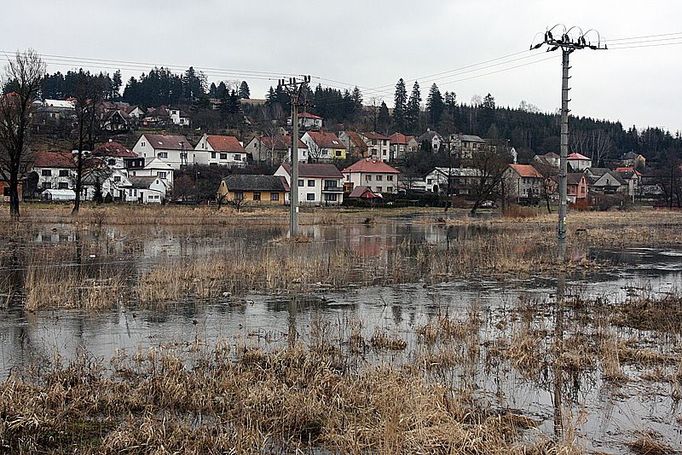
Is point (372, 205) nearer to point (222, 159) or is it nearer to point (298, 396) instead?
point (222, 159)

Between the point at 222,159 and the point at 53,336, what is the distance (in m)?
92.7

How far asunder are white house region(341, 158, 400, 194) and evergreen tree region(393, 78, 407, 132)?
56.6 m

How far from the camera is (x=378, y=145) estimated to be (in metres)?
126

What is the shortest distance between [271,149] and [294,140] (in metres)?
74.1

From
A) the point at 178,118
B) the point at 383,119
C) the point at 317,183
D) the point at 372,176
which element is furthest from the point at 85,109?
the point at 383,119

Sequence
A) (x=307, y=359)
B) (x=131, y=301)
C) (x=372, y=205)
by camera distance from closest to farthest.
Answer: (x=307, y=359) → (x=131, y=301) → (x=372, y=205)

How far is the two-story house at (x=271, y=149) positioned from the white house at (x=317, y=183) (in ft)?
52.4

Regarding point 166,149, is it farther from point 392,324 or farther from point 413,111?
point 392,324

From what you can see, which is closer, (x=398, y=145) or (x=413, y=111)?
(x=398, y=145)

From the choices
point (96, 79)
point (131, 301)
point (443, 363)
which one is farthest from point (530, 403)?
point (96, 79)

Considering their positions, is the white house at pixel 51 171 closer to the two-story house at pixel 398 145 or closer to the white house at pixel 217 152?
the white house at pixel 217 152

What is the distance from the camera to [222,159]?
102 m

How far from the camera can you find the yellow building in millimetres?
78125

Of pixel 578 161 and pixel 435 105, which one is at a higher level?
pixel 435 105
